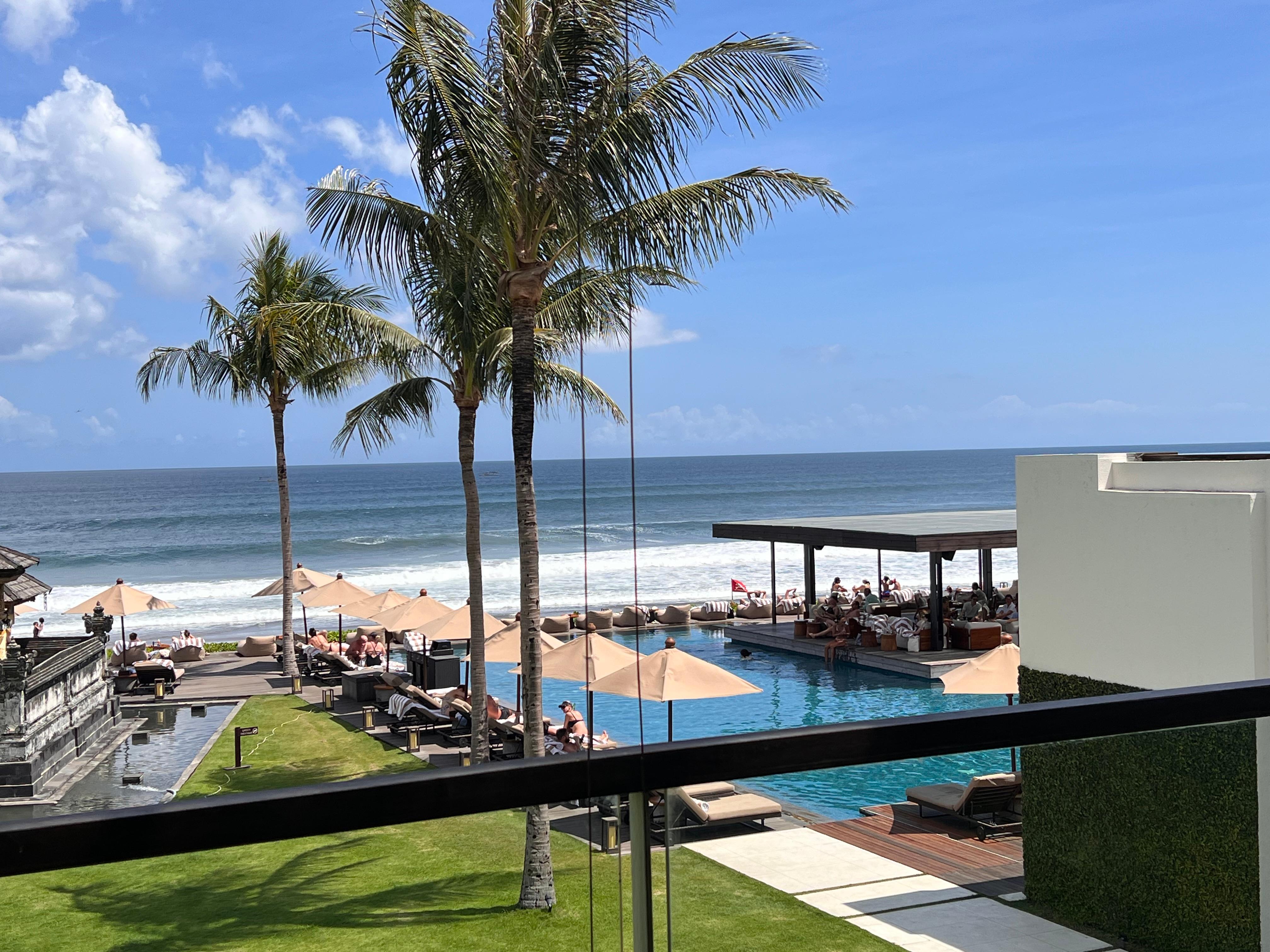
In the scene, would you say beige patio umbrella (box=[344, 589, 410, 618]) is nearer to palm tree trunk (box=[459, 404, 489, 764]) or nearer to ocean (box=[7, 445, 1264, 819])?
ocean (box=[7, 445, 1264, 819])

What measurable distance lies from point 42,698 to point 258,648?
11805 mm

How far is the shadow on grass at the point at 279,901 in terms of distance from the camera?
1.48 meters

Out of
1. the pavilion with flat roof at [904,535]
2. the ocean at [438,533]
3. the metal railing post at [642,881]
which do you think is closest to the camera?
the metal railing post at [642,881]

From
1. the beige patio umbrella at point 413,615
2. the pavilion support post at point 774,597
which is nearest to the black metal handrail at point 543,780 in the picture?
the beige patio umbrella at point 413,615

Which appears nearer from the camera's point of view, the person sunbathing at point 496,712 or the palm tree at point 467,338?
the palm tree at point 467,338

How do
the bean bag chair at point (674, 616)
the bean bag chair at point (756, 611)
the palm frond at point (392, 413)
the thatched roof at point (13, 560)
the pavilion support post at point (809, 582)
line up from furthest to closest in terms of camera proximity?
the bean bag chair at point (674, 616), the bean bag chair at point (756, 611), the pavilion support post at point (809, 582), the palm frond at point (392, 413), the thatched roof at point (13, 560)

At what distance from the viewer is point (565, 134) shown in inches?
450

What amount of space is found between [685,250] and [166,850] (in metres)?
11.3

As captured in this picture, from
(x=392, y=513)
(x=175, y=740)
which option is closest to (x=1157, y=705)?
(x=175, y=740)

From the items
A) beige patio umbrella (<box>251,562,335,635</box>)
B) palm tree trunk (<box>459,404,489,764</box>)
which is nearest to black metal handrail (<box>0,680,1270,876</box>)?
palm tree trunk (<box>459,404,489,764</box>)

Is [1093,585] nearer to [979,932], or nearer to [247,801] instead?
[979,932]

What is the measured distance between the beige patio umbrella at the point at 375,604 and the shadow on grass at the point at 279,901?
22479 millimetres

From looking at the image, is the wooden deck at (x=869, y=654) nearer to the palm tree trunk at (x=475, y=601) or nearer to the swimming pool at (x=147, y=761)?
the palm tree trunk at (x=475, y=601)

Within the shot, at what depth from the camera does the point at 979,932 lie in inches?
77.2
